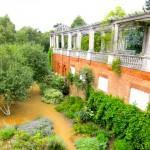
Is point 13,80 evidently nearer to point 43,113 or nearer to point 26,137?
point 43,113

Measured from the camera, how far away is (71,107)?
1980 cm

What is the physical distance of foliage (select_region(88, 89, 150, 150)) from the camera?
1158 centimetres

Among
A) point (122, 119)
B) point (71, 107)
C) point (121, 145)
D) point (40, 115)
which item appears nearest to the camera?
point (121, 145)

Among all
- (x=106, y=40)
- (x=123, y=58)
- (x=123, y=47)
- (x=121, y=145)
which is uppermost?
(x=106, y=40)

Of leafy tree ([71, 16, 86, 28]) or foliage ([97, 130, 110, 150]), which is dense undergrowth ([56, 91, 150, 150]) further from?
leafy tree ([71, 16, 86, 28])

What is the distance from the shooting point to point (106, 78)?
55.3 ft

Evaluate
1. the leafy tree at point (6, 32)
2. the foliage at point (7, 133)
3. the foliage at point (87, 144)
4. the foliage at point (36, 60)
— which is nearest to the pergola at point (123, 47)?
the foliage at point (36, 60)

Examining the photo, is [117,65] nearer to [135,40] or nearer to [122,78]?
[122,78]

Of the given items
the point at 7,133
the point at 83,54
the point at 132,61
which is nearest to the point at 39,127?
the point at 7,133

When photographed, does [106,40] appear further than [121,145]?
Yes

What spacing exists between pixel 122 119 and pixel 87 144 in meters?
2.50

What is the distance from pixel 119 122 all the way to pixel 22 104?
11.6 meters

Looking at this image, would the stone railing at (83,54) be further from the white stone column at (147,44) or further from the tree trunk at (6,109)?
the tree trunk at (6,109)

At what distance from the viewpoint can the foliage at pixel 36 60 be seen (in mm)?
24703
